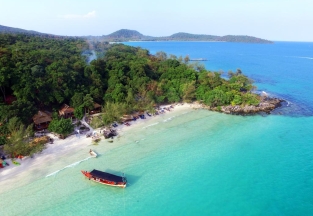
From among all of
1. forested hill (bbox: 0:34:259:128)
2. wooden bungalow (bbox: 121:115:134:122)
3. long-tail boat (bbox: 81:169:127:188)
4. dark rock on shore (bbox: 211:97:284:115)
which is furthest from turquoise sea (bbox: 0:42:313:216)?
forested hill (bbox: 0:34:259:128)

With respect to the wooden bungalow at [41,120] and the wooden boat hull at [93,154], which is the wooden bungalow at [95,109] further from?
the wooden boat hull at [93,154]

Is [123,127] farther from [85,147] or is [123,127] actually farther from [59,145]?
[59,145]

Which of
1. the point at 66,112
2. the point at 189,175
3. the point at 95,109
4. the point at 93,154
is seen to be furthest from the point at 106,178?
the point at 95,109

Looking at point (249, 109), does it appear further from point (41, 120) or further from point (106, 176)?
point (41, 120)

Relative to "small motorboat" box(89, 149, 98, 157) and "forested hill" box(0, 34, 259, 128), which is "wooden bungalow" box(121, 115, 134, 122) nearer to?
"forested hill" box(0, 34, 259, 128)

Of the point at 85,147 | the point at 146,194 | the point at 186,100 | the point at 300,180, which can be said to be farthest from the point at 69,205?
the point at 186,100

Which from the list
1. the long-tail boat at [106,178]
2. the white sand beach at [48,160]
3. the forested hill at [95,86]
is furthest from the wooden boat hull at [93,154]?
the forested hill at [95,86]
